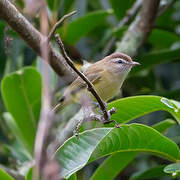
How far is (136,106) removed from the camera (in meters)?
2.29

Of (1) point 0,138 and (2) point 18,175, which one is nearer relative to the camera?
(2) point 18,175

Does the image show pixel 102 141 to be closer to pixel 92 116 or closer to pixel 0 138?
pixel 92 116

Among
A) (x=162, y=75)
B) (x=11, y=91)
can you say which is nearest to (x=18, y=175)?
(x=11, y=91)

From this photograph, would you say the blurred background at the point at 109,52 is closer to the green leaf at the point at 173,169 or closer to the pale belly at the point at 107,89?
the pale belly at the point at 107,89

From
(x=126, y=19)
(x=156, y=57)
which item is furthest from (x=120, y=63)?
(x=126, y=19)

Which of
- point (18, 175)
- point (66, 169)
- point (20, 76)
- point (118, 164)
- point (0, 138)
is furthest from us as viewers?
point (0, 138)

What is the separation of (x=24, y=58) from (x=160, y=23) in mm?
1563

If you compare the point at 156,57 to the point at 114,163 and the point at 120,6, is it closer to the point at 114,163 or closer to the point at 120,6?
the point at 120,6

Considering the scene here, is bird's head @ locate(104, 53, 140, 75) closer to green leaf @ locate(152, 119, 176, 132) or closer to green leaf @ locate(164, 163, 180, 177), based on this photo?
green leaf @ locate(152, 119, 176, 132)

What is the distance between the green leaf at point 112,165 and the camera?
255 cm

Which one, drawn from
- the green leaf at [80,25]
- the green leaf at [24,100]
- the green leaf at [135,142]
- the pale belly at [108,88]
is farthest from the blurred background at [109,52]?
the green leaf at [135,142]

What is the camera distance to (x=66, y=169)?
1796mm

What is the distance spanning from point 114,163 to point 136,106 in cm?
52

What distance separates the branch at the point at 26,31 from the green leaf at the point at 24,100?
486mm
